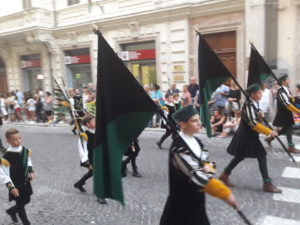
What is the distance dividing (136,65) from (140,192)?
11203 millimetres

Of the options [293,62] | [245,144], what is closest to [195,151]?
[245,144]

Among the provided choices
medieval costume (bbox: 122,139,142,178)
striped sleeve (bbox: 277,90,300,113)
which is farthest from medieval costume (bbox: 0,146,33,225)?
striped sleeve (bbox: 277,90,300,113)

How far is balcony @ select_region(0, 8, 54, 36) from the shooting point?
55.4 feet

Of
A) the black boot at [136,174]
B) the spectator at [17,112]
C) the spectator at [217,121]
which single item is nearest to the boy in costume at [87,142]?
the black boot at [136,174]

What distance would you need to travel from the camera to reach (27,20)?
1738cm

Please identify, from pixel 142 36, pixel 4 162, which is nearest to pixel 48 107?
pixel 142 36

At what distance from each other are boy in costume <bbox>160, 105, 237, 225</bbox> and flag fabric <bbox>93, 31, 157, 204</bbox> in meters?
0.38

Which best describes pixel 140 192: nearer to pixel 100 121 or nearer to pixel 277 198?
pixel 277 198

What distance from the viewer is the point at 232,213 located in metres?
4.08

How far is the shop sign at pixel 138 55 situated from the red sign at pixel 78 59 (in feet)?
7.68

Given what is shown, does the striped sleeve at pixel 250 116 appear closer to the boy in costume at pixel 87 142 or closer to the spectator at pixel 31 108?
the boy in costume at pixel 87 142

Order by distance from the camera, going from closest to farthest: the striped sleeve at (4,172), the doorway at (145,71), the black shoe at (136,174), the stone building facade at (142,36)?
the striped sleeve at (4,172) → the black shoe at (136,174) → the stone building facade at (142,36) → the doorway at (145,71)

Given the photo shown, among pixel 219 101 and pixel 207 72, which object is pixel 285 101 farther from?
pixel 219 101

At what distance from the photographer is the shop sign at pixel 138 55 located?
14660mm
